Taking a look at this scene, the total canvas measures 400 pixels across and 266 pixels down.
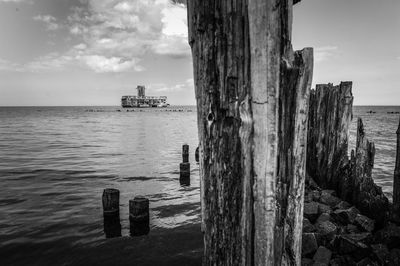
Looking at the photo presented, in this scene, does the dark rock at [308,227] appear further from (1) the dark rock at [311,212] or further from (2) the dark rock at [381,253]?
(2) the dark rock at [381,253]

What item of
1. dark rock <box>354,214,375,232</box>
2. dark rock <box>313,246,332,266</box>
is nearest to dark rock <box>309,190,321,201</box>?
dark rock <box>354,214,375,232</box>

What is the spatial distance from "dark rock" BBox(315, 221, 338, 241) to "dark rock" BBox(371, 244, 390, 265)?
737 mm

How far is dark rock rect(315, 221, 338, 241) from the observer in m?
4.96

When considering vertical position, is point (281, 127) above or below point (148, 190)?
above

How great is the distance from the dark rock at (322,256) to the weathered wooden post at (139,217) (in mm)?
4160

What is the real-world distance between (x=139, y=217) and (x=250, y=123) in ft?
18.2

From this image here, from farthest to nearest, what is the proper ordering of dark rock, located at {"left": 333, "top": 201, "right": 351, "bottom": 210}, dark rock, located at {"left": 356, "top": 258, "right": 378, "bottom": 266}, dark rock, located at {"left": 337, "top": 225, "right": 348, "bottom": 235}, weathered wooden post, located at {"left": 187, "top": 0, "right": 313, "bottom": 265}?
dark rock, located at {"left": 333, "top": 201, "right": 351, "bottom": 210}, dark rock, located at {"left": 337, "top": 225, "right": 348, "bottom": 235}, dark rock, located at {"left": 356, "top": 258, "right": 378, "bottom": 266}, weathered wooden post, located at {"left": 187, "top": 0, "right": 313, "bottom": 265}

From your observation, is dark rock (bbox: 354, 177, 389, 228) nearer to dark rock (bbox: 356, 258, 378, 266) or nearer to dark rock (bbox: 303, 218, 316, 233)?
dark rock (bbox: 303, 218, 316, 233)

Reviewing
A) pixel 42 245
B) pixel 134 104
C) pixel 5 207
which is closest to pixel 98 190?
pixel 5 207

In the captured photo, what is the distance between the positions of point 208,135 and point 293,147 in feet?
2.41

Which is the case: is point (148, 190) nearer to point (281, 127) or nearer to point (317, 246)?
point (317, 246)

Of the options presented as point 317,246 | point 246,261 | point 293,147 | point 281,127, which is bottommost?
point 317,246

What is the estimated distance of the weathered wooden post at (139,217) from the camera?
6941 millimetres

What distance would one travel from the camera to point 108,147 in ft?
71.0
